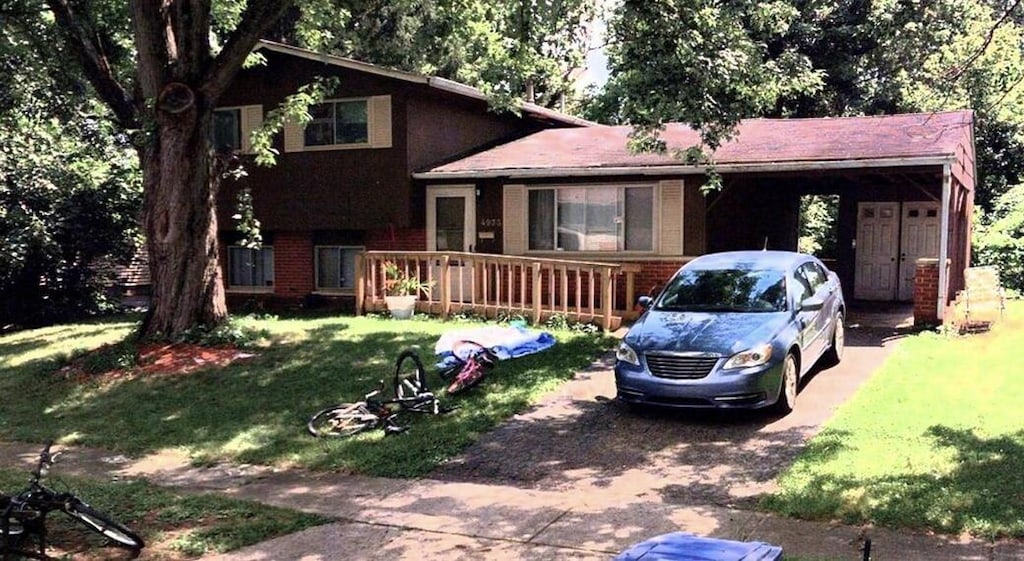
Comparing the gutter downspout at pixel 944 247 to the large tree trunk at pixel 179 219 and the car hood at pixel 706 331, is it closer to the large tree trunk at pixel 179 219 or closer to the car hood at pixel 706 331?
the car hood at pixel 706 331

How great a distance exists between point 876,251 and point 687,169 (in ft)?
22.8

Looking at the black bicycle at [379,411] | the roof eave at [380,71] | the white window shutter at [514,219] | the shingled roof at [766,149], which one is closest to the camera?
the black bicycle at [379,411]

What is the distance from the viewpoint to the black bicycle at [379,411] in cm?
918

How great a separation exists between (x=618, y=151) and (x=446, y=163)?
3621 millimetres

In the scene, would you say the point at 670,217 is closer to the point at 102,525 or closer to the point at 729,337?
the point at 729,337

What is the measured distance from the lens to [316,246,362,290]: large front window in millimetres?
18953

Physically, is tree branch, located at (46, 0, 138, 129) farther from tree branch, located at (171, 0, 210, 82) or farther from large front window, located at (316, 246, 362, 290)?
large front window, located at (316, 246, 362, 290)

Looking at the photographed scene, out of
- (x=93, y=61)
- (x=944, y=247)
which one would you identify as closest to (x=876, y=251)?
(x=944, y=247)

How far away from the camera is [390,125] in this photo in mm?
17453

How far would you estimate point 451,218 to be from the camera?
709 inches

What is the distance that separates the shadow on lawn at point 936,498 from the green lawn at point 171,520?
3742 mm

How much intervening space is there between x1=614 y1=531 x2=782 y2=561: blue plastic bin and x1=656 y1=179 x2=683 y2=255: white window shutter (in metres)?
13.1

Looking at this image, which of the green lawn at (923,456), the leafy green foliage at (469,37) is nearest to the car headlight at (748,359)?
the green lawn at (923,456)

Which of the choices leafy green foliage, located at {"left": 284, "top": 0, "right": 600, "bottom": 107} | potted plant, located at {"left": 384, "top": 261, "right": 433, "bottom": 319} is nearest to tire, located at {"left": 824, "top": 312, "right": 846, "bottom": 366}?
leafy green foliage, located at {"left": 284, "top": 0, "right": 600, "bottom": 107}
